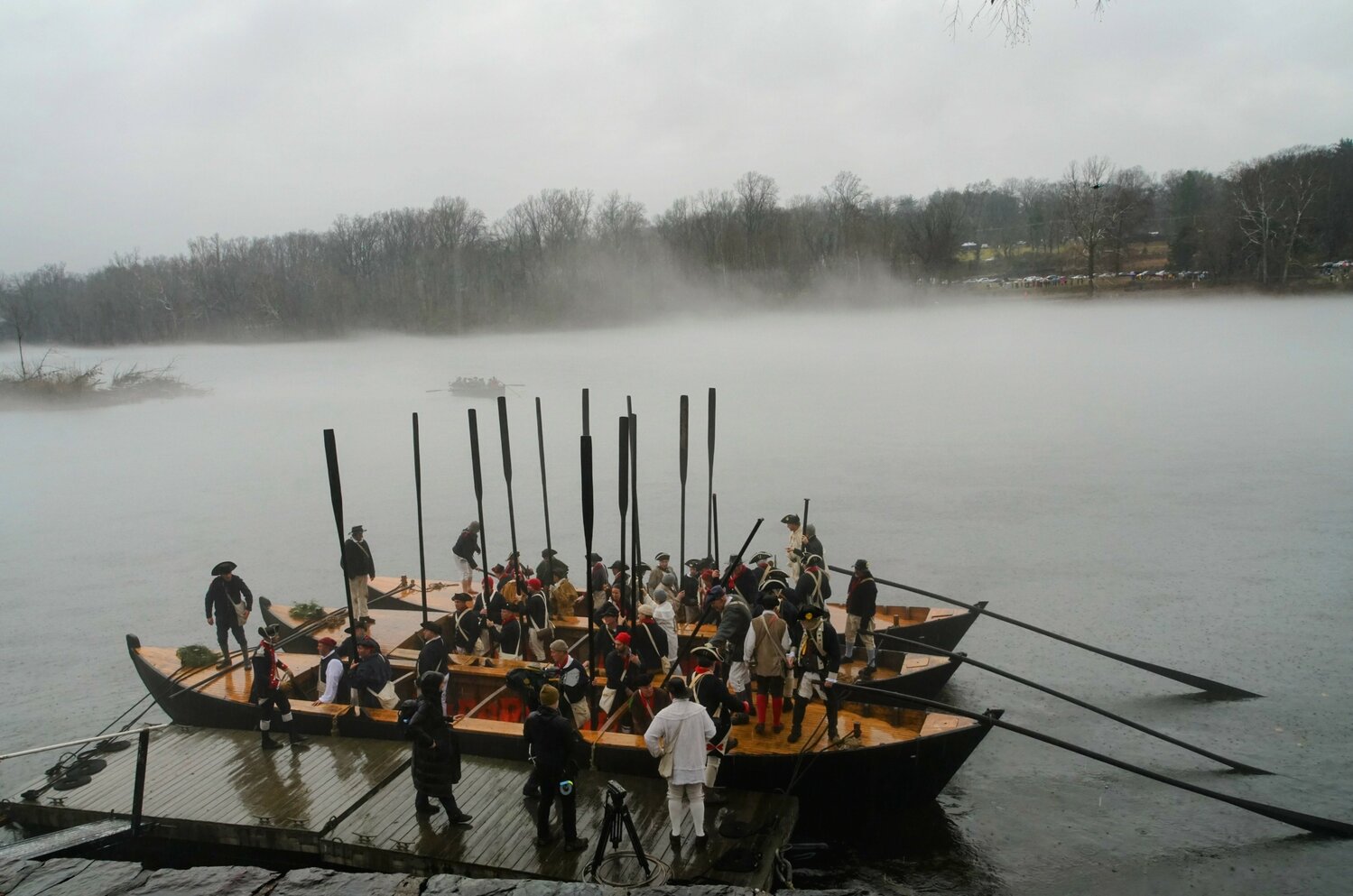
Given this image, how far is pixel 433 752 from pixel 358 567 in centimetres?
615

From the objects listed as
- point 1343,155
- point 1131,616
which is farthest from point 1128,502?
point 1343,155

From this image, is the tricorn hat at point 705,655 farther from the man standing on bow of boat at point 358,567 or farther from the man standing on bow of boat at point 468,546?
the man standing on bow of boat at point 468,546

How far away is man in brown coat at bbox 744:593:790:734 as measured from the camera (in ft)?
29.6

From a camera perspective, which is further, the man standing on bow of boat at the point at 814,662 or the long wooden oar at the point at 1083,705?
the long wooden oar at the point at 1083,705

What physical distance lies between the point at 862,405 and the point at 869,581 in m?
43.7

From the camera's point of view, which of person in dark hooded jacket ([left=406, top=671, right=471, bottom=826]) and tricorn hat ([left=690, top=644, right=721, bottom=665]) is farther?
tricorn hat ([left=690, top=644, right=721, bottom=665])

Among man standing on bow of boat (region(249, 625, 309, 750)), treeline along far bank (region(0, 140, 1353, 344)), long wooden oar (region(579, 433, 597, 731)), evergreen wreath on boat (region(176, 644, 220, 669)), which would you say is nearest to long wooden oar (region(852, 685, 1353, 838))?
long wooden oar (region(579, 433, 597, 731))

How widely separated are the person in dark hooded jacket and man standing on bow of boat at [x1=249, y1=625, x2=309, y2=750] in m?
2.61

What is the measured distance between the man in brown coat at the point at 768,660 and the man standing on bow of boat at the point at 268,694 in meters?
4.97

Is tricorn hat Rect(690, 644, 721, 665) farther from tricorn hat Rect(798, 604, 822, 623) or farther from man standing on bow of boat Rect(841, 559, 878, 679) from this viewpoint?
man standing on bow of boat Rect(841, 559, 878, 679)

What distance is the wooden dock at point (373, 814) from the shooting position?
7.47m

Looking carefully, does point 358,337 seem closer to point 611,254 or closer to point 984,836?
point 611,254

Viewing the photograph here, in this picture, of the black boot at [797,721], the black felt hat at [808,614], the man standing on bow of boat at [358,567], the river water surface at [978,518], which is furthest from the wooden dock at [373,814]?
the man standing on bow of boat at [358,567]

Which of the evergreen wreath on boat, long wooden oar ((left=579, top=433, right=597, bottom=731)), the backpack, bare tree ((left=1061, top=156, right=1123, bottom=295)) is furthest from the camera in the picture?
bare tree ((left=1061, top=156, right=1123, bottom=295))
